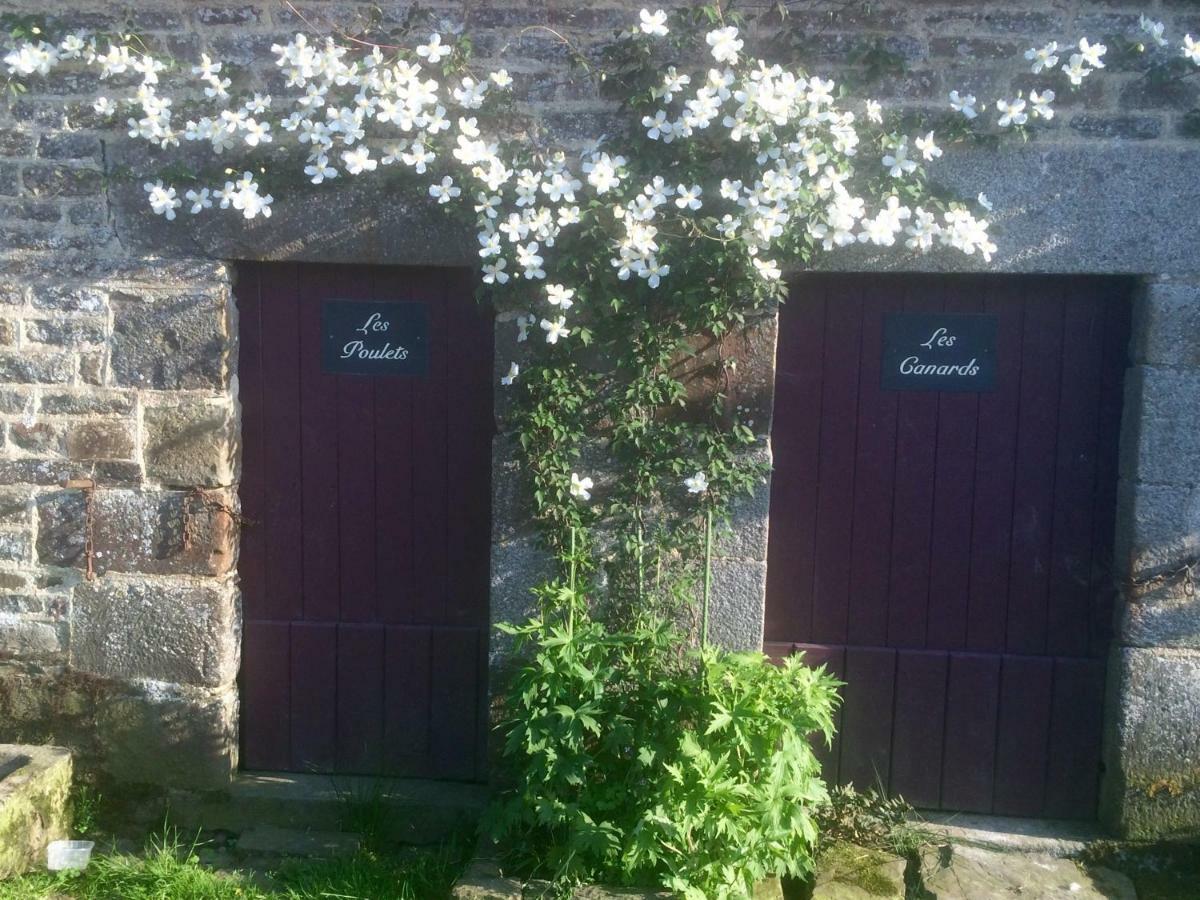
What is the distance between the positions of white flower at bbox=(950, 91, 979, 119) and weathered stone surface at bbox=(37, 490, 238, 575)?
2757 mm

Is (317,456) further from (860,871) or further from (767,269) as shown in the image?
(860,871)

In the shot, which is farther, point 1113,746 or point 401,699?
point 401,699

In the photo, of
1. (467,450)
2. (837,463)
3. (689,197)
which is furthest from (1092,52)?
(467,450)

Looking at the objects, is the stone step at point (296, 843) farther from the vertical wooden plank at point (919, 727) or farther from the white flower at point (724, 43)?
the white flower at point (724, 43)

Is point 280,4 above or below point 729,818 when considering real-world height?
above

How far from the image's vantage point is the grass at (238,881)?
368 centimetres

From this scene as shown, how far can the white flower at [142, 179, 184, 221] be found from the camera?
3.78 metres

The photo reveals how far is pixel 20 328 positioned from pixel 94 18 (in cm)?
108

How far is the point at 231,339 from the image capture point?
4031 millimetres

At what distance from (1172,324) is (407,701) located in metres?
2.91

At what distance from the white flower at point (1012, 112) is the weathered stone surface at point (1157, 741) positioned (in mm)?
1756

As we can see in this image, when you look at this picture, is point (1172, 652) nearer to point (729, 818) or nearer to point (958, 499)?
point (958, 499)

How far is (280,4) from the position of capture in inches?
150

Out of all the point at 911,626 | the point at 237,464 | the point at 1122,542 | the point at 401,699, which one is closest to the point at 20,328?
the point at 237,464
